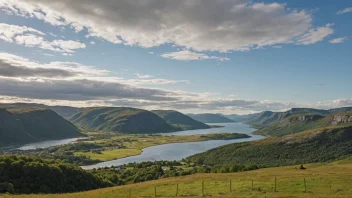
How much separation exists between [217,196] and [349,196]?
18.0m

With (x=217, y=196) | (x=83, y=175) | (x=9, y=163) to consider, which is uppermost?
(x=217, y=196)

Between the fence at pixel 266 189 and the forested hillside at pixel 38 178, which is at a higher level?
the fence at pixel 266 189

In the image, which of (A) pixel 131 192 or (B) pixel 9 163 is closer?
(A) pixel 131 192

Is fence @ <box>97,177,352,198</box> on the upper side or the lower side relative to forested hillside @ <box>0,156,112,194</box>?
upper

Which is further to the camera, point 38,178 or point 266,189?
point 38,178

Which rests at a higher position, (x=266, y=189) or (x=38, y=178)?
(x=266, y=189)

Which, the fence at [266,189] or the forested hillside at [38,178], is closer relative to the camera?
the fence at [266,189]

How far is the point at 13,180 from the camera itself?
8425 cm

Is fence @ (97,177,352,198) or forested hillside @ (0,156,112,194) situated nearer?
fence @ (97,177,352,198)

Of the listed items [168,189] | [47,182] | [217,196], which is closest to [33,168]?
[47,182]

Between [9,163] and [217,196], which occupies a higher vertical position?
[217,196]

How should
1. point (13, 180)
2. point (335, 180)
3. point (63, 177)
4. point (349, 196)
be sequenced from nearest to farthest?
point (349, 196) → point (335, 180) → point (13, 180) → point (63, 177)

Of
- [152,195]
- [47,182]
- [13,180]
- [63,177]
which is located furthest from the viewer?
[63,177]

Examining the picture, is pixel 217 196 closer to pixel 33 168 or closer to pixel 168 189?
pixel 168 189
